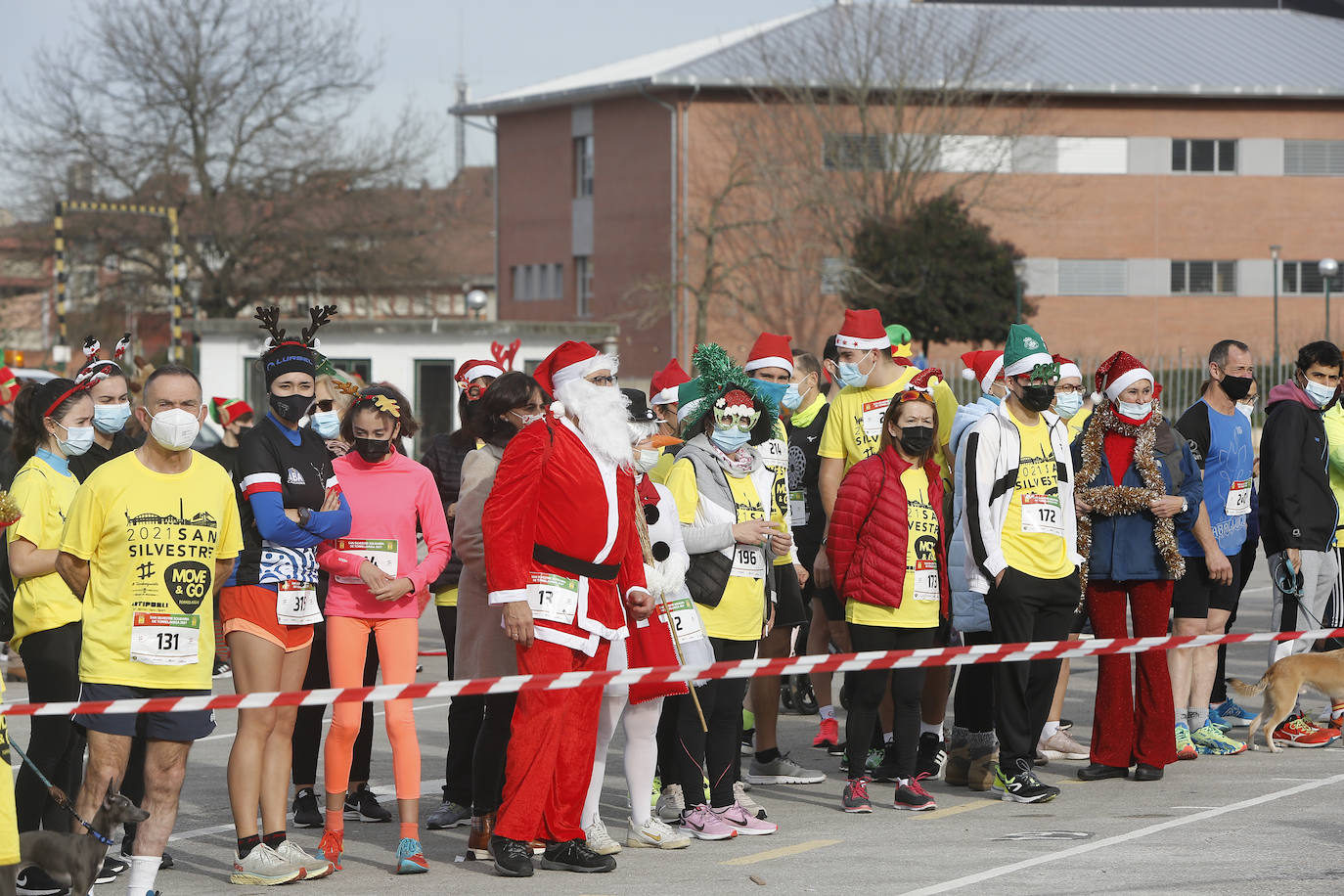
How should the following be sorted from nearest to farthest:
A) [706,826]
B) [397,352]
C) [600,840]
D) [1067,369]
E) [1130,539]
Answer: [600,840], [706,826], [1130,539], [1067,369], [397,352]

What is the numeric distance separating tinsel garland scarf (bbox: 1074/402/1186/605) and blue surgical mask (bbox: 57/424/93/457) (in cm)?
481

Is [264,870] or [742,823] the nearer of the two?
[264,870]

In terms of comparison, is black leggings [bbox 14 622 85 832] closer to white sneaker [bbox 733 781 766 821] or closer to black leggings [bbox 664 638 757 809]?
black leggings [bbox 664 638 757 809]

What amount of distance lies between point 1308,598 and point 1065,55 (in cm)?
4759

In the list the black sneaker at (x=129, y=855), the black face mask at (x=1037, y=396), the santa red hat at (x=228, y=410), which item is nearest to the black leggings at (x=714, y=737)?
the black face mask at (x=1037, y=396)

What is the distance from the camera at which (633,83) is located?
52.4 m

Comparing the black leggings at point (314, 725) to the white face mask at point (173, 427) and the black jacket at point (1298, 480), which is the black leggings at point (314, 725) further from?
the black jacket at point (1298, 480)

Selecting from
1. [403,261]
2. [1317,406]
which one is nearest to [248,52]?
[403,261]

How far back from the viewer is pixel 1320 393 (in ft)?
35.7

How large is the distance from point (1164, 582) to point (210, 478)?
506 centimetres

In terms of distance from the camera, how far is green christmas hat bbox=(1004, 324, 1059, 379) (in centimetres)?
874

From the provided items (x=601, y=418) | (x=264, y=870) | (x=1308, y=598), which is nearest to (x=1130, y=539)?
(x=1308, y=598)

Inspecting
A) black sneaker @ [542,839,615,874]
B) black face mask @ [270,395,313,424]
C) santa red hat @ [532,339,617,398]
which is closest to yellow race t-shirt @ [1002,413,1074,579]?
santa red hat @ [532,339,617,398]

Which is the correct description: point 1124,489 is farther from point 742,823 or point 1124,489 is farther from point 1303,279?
point 1303,279
